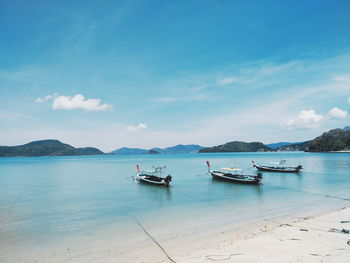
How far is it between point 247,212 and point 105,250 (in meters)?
13.5

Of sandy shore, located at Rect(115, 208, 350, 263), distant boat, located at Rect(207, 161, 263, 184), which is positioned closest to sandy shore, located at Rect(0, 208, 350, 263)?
sandy shore, located at Rect(115, 208, 350, 263)

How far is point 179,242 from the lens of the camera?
14.4m

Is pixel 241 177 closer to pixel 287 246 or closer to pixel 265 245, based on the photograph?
pixel 265 245

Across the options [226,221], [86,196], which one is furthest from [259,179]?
[86,196]

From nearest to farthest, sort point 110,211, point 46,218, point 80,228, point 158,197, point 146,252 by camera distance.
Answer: point 146,252 → point 80,228 → point 46,218 → point 110,211 → point 158,197

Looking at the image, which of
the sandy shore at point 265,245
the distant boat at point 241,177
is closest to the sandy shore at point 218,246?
the sandy shore at point 265,245

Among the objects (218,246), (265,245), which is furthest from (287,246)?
(218,246)

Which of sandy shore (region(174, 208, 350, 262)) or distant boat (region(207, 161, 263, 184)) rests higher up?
sandy shore (region(174, 208, 350, 262))

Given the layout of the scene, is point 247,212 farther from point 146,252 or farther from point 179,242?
point 146,252

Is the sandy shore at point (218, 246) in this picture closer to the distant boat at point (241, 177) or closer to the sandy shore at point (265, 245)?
the sandy shore at point (265, 245)

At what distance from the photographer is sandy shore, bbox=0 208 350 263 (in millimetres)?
10836

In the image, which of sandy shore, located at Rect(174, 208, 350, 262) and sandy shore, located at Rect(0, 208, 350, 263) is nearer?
sandy shore, located at Rect(174, 208, 350, 262)

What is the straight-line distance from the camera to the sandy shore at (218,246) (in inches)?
427

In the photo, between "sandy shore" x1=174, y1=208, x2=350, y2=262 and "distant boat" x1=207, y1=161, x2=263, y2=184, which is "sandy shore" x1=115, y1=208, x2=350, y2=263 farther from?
"distant boat" x1=207, y1=161, x2=263, y2=184
